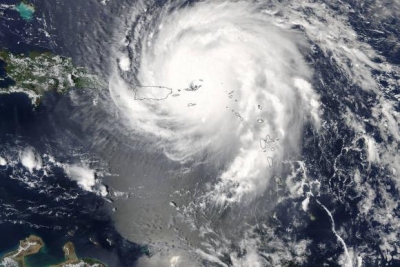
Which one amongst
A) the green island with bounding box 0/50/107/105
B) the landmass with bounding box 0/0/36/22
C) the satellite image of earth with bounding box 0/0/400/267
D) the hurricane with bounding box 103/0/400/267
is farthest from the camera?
the landmass with bounding box 0/0/36/22

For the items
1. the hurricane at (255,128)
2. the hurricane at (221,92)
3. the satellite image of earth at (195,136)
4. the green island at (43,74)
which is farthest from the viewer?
the green island at (43,74)

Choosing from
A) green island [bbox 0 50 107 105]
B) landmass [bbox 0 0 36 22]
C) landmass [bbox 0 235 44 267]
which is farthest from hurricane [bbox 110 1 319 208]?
landmass [bbox 0 235 44 267]

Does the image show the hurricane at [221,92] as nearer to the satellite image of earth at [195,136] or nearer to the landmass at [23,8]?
the satellite image of earth at [195,136]

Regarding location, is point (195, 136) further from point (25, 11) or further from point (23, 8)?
point (23, 8)

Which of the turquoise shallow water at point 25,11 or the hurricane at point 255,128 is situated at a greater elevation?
the turquoise shallow water at point 25,11

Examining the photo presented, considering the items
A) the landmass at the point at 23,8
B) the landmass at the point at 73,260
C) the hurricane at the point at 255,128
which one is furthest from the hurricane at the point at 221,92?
the landmass at the point at 73,260

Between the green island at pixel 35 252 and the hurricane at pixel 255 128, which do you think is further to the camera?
the hurricane at pixel 255 128

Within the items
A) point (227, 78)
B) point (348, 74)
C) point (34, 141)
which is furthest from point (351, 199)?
point (34, 141)

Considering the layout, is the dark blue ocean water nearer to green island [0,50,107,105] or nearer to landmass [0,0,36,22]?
green island [0,50,107,105]
